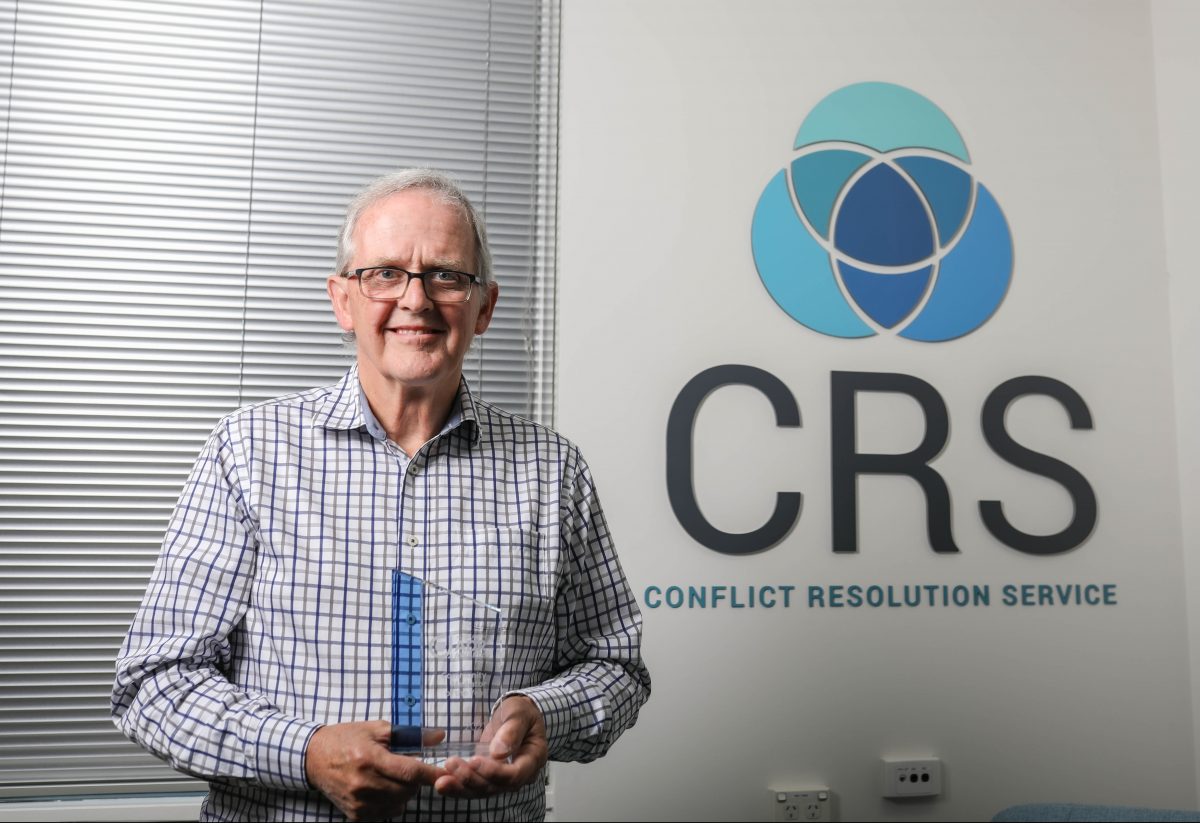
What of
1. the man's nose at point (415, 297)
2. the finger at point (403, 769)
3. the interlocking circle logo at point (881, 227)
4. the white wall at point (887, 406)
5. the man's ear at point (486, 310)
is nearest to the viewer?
the finger at point (403, 769)

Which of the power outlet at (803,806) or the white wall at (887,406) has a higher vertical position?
the white wall at (887,406)

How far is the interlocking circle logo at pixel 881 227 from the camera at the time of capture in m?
2.13

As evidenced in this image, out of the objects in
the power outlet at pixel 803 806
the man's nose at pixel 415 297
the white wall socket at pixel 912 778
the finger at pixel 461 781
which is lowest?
the power outlet at pixel 803 806

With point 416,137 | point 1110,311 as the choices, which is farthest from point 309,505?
point 1110,311

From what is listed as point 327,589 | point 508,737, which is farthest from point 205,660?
point 508,737

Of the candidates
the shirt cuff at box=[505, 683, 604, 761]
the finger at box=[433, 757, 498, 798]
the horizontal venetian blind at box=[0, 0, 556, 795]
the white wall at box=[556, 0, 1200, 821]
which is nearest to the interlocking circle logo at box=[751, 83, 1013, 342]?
the white wall at box=[556, 0, 1200, 821]

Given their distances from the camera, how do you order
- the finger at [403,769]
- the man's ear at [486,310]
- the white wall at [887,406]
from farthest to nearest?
the white wall at [887,406], the man's ear at [486,310], the finger at [403,769]

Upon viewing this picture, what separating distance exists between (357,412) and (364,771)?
0.48m

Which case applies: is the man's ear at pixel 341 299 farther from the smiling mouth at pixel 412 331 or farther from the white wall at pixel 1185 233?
the white wall at pixel 1185 233

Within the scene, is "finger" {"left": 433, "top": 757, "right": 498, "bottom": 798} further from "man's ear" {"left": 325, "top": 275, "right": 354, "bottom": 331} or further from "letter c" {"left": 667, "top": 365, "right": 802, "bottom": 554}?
"letter c" {"left": 667, "top": 365, "right": 802, "bottom": 554}

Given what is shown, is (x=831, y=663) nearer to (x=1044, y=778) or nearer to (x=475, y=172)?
(x=1044, y=778)

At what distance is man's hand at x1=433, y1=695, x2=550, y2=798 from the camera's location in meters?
0.95

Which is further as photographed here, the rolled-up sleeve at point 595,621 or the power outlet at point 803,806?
the power outlet at point 803,806

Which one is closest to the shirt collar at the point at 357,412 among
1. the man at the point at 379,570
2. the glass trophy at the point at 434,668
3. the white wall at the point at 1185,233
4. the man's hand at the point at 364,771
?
the man at the point at 379,570
